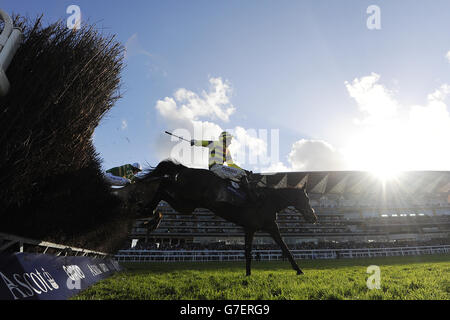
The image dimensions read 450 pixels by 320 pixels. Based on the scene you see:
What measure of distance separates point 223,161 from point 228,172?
3.11 ft

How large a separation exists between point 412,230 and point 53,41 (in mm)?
59391

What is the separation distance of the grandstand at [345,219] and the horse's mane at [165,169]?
21066 millimetres

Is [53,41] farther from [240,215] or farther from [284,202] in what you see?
[284,202]

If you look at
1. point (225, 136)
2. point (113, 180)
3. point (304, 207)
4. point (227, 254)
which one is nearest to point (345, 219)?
point (227, 254)

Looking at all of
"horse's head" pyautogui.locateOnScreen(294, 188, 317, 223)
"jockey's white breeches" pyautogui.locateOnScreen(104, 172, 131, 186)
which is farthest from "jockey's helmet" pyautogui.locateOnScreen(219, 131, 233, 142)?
"jockey's white breeches" pyautogui.locateOnScreen(104, 172, 131, 186)

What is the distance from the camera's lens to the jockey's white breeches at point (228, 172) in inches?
237

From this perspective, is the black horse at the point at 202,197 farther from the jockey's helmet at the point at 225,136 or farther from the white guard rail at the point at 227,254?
the white guard rail at the point at 227,254

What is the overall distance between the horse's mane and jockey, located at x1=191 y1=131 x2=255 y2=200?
33.3 inches

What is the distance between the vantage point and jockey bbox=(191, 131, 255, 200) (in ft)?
19.7

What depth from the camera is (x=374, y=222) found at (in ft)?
153

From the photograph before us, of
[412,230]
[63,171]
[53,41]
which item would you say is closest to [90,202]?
[63,171]

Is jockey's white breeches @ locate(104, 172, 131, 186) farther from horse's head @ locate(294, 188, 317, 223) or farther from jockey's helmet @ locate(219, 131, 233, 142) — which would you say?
horse's head @ locate(294, 188, 317, 223)

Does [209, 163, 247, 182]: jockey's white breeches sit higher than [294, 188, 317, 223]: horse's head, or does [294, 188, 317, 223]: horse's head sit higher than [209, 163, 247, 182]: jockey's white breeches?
[209, 163, 247, 182]: jockey's white breeches

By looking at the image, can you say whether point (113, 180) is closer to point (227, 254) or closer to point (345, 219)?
point (227, 254)
